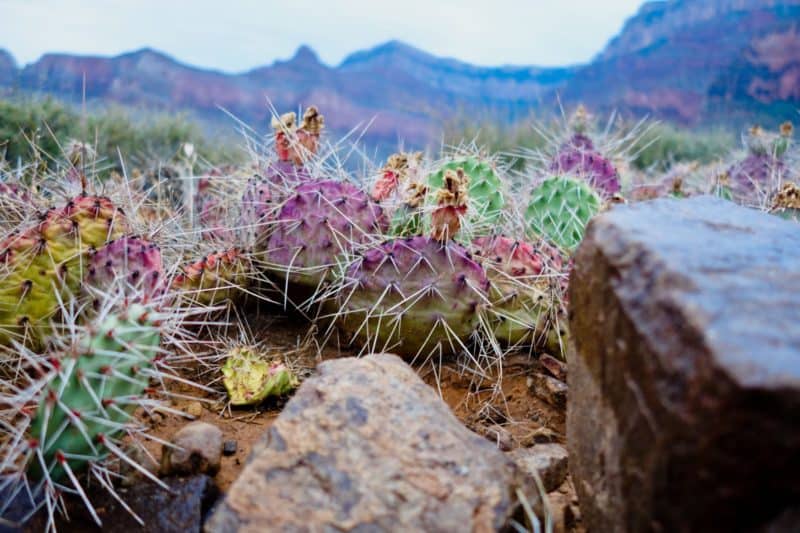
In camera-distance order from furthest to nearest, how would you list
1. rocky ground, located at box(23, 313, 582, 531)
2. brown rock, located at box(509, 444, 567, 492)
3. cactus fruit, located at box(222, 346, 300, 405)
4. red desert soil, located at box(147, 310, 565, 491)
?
cactus fruit, located at box(222, 346, 300, 405) → red desert soil, located at box(147, 310, 565, 491) → brown rock, located at box(509, 444, 567, 492) → rocky ground, located at box(23, 313, 582, 531)

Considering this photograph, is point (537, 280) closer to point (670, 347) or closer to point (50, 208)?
point (670, 347)

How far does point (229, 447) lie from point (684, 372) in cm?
129

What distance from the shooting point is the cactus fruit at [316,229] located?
2480 mm

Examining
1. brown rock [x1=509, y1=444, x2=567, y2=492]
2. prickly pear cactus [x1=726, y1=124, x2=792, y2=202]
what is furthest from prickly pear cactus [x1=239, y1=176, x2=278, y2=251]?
prickly pear cactus [x1=726, y1=124, x2=792, y2=202]

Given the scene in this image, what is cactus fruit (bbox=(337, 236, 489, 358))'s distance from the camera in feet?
7.29

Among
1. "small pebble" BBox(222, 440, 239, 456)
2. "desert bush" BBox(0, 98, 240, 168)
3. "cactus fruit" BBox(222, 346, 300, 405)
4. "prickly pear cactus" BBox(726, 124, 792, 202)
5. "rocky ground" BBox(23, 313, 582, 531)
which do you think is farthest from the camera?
"desert bush" BBox(0, 98, 240, 168)

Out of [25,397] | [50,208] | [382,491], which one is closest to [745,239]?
[382,491]

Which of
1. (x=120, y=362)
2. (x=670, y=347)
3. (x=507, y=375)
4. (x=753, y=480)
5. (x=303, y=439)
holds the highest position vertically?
(x=670, y=347)

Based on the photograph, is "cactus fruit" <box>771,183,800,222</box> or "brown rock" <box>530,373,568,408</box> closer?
"brown rock" <box>530,373,568,408</box>

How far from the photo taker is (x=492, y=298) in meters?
2.42

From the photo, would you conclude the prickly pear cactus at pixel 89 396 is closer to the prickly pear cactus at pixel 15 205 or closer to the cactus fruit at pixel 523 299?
the prickly pear cactus at pixel 15 205

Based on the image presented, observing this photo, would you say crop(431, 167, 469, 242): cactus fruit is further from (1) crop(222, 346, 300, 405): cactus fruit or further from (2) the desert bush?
(2) the desert bush

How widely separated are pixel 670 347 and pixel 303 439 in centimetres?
80

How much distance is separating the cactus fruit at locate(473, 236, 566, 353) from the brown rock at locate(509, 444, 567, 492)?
567 mm
